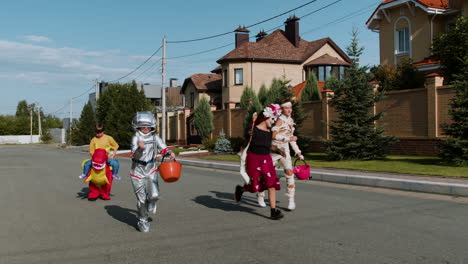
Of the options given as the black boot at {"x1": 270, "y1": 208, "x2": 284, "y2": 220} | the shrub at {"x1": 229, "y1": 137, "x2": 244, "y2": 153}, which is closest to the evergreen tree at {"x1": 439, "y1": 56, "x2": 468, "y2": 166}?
the black boot at {"x1": 270, "y1": 208, "x2": 284, "y2": 220}

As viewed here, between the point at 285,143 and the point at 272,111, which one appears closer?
the point at 272,111

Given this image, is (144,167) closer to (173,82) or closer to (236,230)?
(236,230)

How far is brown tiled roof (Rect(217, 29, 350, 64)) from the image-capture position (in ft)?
141

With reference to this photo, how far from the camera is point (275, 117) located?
7.32 metres

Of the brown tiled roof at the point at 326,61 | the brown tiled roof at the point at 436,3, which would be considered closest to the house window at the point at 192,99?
the brown tiled roof at the point at 326,61

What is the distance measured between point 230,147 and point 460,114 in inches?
540

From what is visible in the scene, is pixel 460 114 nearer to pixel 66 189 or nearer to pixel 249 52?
pixel 66 189

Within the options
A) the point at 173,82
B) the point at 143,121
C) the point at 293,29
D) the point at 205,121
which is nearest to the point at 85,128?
the point at 205,121

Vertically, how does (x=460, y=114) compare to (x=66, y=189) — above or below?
above

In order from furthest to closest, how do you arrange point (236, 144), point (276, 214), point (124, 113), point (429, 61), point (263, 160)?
1. point (124, 113)
2. point (236, 144)
3. point (429, 61)
4. point (263, 160)
5. point (276, 214)

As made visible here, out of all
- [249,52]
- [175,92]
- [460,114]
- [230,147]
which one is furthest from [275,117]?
[175,92]

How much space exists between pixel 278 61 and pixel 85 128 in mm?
23704

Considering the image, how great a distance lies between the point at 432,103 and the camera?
17188 millimetres

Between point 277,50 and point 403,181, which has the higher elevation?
point 277,50
